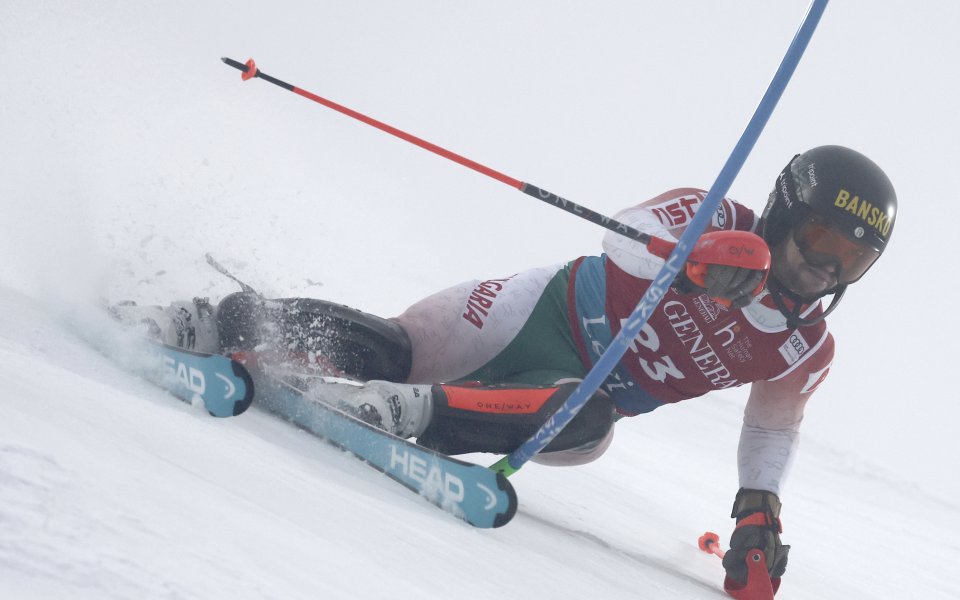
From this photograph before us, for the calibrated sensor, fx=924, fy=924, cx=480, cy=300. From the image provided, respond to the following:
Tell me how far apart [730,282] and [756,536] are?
0.85 m

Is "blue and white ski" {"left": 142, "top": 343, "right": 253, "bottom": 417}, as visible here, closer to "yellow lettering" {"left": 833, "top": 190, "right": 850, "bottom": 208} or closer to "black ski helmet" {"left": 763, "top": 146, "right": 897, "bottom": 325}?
"black ski helmet" {"left": 763, "top": 146, "right": 897, "bottom": 325}

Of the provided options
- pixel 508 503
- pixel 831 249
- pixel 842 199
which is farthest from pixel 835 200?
pixel 508 503

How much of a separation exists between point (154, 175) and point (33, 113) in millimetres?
579

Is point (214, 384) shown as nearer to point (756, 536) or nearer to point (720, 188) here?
point (720, 188)

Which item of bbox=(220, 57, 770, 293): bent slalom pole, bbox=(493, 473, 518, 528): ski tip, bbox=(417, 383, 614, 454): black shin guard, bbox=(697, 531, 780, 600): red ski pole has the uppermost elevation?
bbox=(220, 57, 770, 293): bent slalom pole

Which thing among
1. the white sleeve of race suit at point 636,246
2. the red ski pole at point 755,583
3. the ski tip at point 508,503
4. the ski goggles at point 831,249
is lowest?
the ski tip at point 508,503

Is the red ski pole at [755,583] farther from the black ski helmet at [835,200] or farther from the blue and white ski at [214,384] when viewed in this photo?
the blue and white ski at [214,384]

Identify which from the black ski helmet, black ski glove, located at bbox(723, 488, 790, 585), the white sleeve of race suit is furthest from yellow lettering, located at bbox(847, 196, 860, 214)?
black ski glove, located at bbox(723, 488, 790, 585)

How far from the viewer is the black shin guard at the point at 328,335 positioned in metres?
2.54

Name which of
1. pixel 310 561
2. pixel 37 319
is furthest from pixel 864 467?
pixel 310 561

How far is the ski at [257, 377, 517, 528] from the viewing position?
187 centimetres

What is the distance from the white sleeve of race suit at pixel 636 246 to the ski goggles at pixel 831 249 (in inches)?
12.7

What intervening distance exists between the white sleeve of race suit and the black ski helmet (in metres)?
0.29

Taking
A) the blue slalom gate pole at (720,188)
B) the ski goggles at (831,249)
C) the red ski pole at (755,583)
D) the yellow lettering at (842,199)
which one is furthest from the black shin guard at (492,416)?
the yellow lettering at (842,199)
